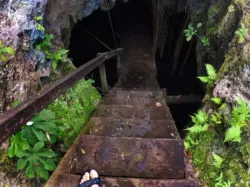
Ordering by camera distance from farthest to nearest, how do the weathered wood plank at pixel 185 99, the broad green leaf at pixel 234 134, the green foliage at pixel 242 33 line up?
the weathered wood plank at pixel 185 99 → the green foliage at pixel 242 33 → the broad green leaf at pixel 234 134

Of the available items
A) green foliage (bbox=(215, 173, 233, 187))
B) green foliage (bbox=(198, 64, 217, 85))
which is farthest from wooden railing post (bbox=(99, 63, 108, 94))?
green foliage (bbox=(215, 173, 233, 187))

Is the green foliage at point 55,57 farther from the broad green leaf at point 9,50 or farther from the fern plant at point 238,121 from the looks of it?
the fern plant at point 238,121

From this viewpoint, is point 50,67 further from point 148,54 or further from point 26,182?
point 148,54

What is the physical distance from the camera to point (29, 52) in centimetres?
391

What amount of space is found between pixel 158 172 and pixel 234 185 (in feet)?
3.01

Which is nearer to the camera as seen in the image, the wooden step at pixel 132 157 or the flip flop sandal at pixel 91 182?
the flip flop sandal at pixel 91 182

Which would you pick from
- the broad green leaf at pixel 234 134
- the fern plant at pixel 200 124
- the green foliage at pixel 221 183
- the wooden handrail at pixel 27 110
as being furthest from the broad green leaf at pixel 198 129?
the wooden handrail at pixel 27 110

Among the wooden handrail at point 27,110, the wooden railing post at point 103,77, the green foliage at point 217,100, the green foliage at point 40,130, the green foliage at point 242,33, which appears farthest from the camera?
the wooden railing post at point 103,77

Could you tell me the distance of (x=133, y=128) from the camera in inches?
145

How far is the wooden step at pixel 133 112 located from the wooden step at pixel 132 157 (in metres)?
1.01

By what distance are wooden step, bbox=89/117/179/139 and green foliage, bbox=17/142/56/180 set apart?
2.70ft

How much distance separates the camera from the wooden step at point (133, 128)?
3.50m

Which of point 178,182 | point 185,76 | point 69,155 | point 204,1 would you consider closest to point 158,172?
point 178,182

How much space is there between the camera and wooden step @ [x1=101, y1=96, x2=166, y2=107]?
4.92 m
